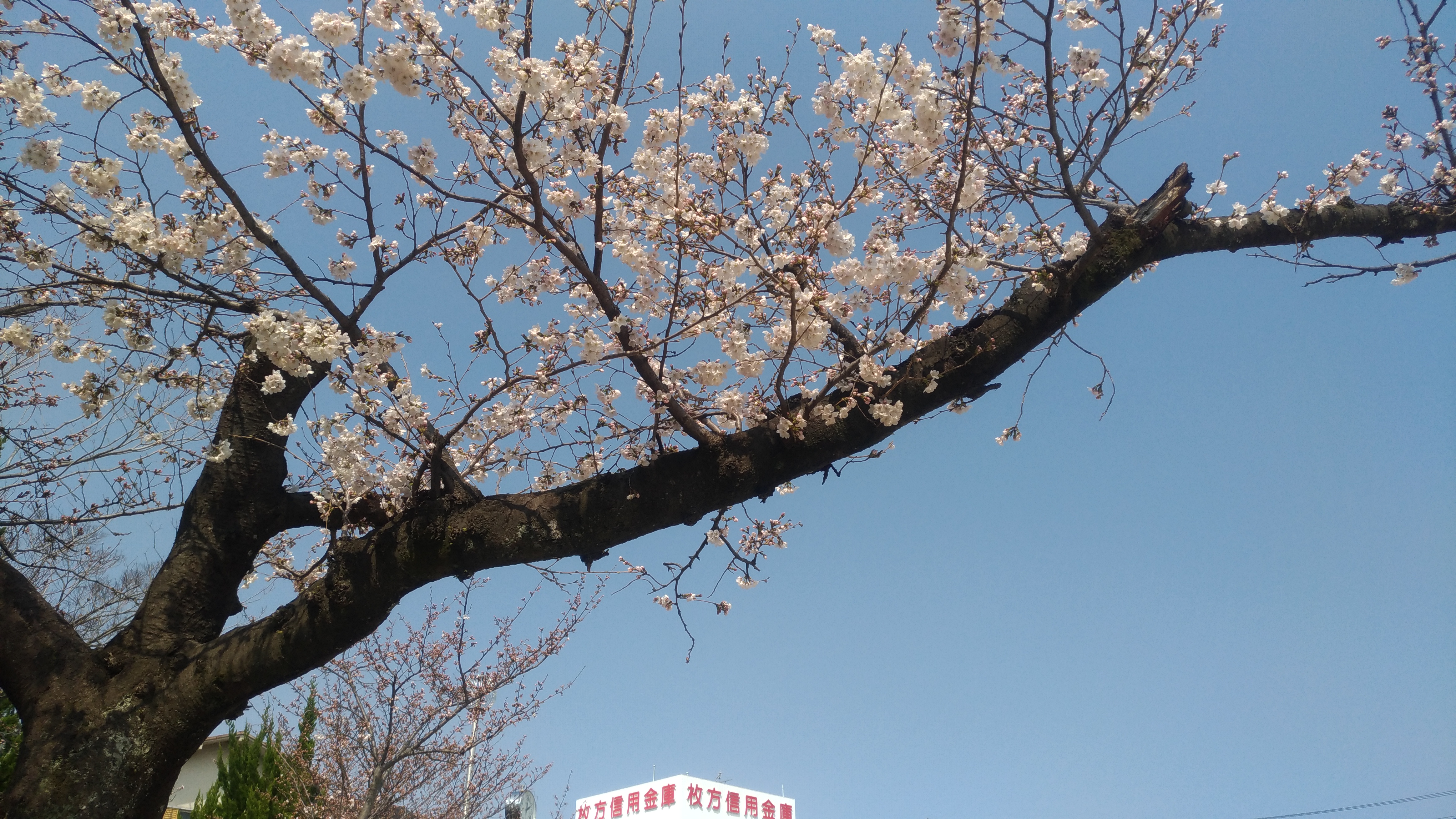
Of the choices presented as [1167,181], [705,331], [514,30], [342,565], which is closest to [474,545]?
[342,565]

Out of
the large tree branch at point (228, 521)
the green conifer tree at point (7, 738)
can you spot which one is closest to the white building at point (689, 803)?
the green conifer tree at point (7, 738)

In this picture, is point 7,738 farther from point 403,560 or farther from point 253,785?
point 403,560

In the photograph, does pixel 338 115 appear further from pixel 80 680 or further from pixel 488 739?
pixel 488 739

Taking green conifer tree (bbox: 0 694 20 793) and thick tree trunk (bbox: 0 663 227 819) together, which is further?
green conifer tree (bbox: 0 694 20 793)

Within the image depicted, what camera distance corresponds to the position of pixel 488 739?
29.3ft

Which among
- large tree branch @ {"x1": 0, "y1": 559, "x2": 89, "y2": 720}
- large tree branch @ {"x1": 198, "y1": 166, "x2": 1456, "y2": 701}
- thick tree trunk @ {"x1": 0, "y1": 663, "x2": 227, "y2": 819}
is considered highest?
large tree branch @ {"x1": 198, "y1": 166, "x2": 1456, "y2": 701}

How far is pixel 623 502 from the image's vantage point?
2.88m

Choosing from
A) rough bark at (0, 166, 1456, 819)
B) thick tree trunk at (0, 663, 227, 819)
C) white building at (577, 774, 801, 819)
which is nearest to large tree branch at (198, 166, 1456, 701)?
rough bark at (0, 166, 1456, 819)

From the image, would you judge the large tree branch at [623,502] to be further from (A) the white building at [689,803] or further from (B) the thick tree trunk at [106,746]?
(A) the white building at [689,803]

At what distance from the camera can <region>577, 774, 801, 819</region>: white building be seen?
717 inches

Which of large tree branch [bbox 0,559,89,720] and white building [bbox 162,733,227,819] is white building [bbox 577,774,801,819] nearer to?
white building [bbox 162,733,227,819]

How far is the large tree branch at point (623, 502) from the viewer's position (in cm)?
289

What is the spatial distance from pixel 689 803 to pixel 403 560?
17228 millimetres

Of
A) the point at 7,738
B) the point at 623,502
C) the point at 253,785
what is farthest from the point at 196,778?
the point at 623,502
